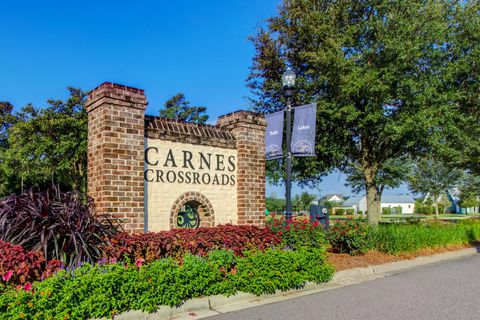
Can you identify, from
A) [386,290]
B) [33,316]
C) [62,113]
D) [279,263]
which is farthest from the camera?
[62,113]

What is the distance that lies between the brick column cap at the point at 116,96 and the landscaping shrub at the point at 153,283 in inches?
111

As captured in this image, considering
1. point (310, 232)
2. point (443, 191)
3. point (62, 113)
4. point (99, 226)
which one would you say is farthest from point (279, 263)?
point (443, 191)

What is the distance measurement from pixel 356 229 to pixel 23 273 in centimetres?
770

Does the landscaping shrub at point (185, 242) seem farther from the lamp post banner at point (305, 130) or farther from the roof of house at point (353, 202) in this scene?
the roof of house at point (353, 202)

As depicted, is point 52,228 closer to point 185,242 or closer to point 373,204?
point 185,242

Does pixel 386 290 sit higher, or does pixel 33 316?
pixel 33 316

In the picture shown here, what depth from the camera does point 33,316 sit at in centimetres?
413

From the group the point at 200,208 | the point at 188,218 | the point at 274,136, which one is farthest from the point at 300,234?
the point at 274,136

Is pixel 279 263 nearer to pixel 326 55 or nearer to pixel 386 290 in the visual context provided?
pixel 386 290

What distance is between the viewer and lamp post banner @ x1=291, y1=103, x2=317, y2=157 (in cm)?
977

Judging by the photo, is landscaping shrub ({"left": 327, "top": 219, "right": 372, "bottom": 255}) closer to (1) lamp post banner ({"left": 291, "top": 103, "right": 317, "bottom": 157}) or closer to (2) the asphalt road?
(2) the asphalt road

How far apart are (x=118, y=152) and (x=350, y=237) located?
6132 mm

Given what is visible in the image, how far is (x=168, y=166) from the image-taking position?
756 centimetres

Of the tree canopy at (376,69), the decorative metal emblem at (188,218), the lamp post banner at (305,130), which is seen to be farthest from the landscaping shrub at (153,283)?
the tree canopy at (376,69)
